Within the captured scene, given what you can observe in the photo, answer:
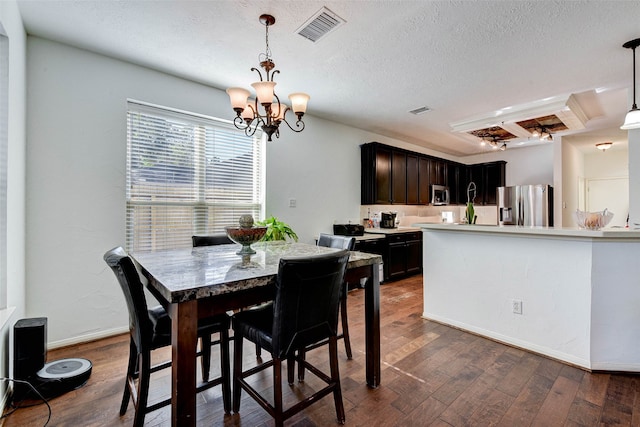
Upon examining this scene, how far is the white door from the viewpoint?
649cm

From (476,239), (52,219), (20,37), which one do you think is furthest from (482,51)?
(52,219)

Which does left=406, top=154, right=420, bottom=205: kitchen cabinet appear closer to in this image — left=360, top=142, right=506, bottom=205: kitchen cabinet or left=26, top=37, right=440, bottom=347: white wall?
left=360, top=142, right=506, bottom=205: kitchen cabinet

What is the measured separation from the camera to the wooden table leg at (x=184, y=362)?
3.92 ft

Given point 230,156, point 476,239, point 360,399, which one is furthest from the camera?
point 230,156

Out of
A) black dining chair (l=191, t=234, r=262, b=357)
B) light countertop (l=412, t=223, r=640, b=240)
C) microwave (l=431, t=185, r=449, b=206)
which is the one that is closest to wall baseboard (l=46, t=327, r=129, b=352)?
black dining chair (l=191, t=234, r=262, b=357)

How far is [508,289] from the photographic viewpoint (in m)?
2.69

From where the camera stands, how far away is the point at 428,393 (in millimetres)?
1955

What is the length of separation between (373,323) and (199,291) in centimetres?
122

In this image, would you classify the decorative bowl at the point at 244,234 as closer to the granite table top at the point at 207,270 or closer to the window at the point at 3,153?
the granite table top at the point at 207,270

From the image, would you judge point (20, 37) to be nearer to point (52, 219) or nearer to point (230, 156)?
point (52, 219)

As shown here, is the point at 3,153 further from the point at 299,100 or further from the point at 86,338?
the point at 299,100

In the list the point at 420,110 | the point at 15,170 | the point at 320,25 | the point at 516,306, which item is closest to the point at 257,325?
the point at 15,170

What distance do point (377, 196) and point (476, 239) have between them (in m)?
2.33

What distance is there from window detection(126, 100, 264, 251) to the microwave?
389 cm
